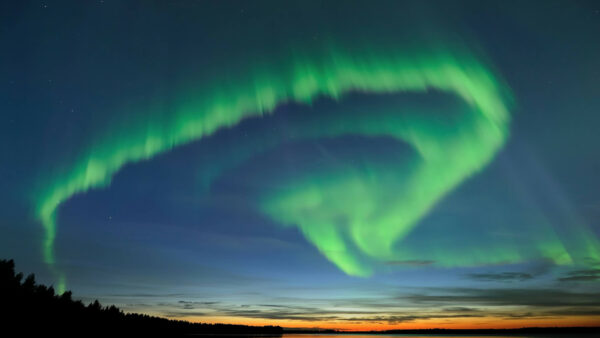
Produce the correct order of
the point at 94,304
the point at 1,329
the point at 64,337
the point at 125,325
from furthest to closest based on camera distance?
the point at 125,325
the point at 94,304
the point at 64,337
the point at 1,329

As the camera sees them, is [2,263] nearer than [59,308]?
Yes

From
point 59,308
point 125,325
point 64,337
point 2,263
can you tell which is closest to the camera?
point 64,337

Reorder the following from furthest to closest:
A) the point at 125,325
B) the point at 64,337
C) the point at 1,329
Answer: the point at 125,325, the point at 64,337, the point at 1,329

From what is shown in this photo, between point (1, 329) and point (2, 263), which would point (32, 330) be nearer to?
point (1, 329)

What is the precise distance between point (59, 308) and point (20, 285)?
1563 centimetres

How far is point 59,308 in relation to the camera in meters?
126

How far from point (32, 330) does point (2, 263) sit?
21.5 m

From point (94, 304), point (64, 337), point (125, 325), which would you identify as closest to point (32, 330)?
point (64, 337)

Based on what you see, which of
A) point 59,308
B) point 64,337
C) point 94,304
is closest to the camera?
point 64,337

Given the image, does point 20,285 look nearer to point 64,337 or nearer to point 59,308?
point 59,308

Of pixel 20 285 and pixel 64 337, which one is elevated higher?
pixel 20 285

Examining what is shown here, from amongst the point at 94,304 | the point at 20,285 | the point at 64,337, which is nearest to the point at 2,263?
the point at 20,285

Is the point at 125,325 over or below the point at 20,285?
below

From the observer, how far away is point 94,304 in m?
159
